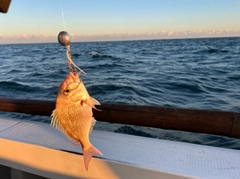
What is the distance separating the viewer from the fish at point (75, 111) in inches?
45.9

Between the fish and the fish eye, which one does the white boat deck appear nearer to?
the fish

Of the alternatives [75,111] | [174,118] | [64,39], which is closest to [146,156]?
[174,118]

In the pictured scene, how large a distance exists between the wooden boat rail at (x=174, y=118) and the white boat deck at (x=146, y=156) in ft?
0.59

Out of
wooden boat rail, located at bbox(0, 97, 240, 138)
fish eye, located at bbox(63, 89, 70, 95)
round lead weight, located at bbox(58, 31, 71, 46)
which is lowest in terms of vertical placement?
wooden boat rail, located at bbox(0, 97, 240, 138)

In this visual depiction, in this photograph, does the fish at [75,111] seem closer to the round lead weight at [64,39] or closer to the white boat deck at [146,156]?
the round lead weight at [64,39]

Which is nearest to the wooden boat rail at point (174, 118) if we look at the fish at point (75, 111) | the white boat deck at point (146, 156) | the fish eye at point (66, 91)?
the white boat deck at point (146, 156)

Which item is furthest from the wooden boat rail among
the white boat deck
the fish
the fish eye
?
the fish eye

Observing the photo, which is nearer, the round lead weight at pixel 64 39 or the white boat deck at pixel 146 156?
the round lead weight at pixel 64 39

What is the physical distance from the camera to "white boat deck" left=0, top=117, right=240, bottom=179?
142 cm

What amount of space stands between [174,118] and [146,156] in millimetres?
477

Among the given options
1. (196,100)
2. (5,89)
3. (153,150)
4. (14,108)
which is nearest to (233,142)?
(196,100)

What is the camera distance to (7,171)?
2197mm

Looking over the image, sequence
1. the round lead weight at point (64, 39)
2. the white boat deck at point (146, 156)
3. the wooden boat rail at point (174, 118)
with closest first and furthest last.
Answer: the round lead weight at point (64, 39) → the white boat deck at point (146, 156) → the wooden boat rail at point (174, 118)

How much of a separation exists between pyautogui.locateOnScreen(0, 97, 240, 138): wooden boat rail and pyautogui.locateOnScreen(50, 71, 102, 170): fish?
870 mm
